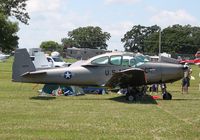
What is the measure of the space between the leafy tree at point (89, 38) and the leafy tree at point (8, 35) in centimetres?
9418

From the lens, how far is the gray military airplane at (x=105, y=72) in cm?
1797

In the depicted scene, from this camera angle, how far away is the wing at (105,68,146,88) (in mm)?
16938

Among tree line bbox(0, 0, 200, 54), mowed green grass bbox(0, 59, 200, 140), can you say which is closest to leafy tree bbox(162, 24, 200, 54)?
tree line bbox(0, 0, 200, 54)

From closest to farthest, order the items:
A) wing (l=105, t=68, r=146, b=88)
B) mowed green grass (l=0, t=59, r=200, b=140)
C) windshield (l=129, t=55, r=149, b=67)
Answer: mowed green grass (l=0, t=59, r=200, b=140), wing (l=105, t=68, r=146, b=88), windshield (l=129, t=55, r=149, b=67)

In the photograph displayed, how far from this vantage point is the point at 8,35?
68125 mm

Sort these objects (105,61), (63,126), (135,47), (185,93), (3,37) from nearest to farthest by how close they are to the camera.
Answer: (63,126)
(105,61)
(185,93)
(3,37)
(135,47)

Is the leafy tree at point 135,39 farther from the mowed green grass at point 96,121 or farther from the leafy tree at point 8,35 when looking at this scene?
the mowed green grass at point 96,121

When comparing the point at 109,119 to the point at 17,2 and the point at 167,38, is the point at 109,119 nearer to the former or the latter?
the point at 17,2

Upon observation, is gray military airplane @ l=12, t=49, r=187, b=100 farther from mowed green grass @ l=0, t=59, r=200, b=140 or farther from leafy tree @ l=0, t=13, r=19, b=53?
leafy tree @ l=0, t=13, r=19, b=53

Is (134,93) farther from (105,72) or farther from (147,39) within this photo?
(147,39)

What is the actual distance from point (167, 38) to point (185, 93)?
126 metres

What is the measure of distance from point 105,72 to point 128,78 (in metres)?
1.12

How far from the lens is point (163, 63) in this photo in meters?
18.4

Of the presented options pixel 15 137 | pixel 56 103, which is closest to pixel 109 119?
pixel 15 137
